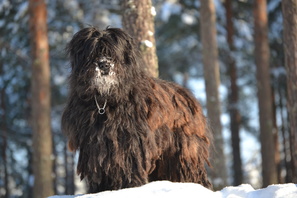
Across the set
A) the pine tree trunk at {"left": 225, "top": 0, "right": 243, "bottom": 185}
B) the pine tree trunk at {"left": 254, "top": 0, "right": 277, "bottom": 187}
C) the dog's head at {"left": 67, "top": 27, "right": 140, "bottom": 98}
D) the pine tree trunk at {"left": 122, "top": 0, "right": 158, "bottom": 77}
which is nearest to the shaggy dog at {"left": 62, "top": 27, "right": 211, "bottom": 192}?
the dog's head at {"left": 67, "top": 27, "right": 140, "bottom": 98}

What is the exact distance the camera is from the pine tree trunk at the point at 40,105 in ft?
48.4

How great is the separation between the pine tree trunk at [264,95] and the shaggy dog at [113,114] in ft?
38.3

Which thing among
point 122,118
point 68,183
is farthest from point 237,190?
point 68,183

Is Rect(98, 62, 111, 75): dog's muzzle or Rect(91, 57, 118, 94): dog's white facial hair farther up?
Rect(98, 62, 111, 75): dog's muzzle

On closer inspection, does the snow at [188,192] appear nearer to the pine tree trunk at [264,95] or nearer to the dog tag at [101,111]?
the dog tag at [101,111]

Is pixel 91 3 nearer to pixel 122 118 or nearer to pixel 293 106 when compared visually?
pixel 293 106

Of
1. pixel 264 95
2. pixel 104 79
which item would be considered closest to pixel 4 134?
pixel 264 95

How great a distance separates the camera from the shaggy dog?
6.14 metres

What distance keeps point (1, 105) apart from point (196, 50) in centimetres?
830

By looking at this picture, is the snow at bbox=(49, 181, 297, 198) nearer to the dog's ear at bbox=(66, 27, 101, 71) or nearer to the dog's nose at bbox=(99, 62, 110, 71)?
the dog's nose at bbox=(99, 62, 110, 71)

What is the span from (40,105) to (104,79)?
9366 millimetres

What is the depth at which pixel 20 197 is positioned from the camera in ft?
74.9

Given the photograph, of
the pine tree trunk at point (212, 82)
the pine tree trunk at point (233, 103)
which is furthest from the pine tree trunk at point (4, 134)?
the pine tree trunk at point (212, 82)

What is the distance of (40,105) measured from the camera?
1505 centimetres
